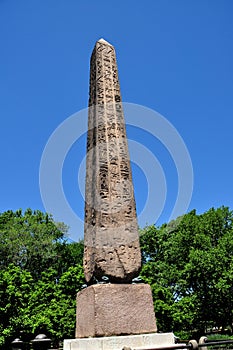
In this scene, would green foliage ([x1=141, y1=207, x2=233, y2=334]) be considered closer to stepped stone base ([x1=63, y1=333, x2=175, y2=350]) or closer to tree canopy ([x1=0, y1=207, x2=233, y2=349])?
tree canopy ([x1=0, y1=207, x2=233, y2=349])

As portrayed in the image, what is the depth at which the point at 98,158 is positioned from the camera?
6.96 metres

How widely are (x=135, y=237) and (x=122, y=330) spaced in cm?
158

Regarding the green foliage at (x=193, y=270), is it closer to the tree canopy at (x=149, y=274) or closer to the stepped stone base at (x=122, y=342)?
the tree canopy at (x=149, y=274)

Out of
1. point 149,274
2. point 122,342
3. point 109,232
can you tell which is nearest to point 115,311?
point 122,342

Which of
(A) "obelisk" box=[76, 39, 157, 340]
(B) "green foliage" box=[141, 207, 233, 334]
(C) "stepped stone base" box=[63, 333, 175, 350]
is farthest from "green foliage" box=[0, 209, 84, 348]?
(C) "stepped stone base" box=[63, 333, 175, 350]

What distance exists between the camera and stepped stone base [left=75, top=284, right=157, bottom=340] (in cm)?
557

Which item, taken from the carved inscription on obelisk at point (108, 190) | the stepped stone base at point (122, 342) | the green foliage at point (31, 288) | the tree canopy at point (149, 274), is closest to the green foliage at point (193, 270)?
the tree canopy at point (149, 274)

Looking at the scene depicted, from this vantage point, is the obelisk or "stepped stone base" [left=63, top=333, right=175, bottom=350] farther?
the obelisk

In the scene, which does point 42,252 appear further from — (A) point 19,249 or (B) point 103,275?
(B) point 103,275

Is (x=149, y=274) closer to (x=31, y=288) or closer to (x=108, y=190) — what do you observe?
(x=31, y=288)

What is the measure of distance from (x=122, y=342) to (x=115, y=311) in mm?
473

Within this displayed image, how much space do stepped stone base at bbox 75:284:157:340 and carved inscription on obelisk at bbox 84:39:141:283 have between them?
0.24 metres

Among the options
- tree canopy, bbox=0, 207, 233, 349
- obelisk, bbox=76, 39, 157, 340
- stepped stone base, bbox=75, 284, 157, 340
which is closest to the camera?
stepped stone base, bbox=75, 284, 157, 340

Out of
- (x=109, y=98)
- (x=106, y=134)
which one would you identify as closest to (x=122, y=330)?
(x=106, y=134)
